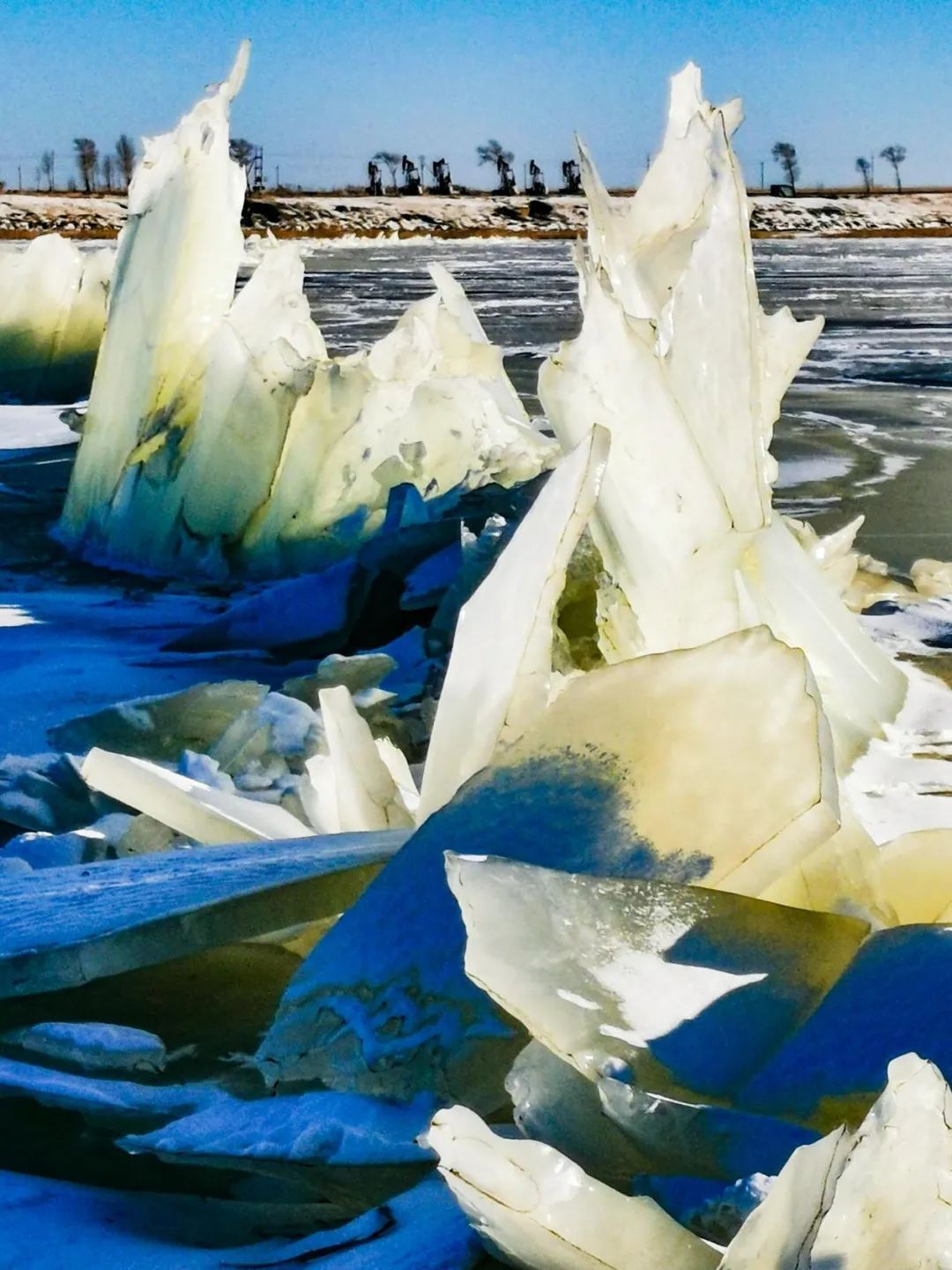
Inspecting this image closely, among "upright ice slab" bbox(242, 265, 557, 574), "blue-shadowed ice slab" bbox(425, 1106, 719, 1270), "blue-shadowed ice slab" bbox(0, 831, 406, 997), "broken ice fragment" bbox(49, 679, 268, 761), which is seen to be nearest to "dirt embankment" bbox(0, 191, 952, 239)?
"upright ice slab" bbox(242, 265, 557, 574)

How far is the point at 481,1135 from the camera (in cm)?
94

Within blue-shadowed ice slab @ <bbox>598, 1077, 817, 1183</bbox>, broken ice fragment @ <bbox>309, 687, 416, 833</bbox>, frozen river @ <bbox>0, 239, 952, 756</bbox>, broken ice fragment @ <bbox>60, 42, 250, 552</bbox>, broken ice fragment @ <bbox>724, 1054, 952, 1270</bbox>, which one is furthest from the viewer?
broken ice fragment @ <bbox>60, 42, 250, 552</bbox>

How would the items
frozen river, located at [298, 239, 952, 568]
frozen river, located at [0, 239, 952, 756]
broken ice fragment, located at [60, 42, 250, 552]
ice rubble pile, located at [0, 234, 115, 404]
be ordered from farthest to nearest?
ice rubble pile, located at [0, 234, 115, 404]
frozen river, located at [298, 239, 952, 568]
broken ice fragment, located at [60, 42, 250, 552]
frozen river, located at [0, 239, 952, 756]

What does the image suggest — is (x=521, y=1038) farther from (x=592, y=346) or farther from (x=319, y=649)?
(x=319, y=649)

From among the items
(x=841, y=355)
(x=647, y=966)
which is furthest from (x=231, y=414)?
(x=841, y=355)

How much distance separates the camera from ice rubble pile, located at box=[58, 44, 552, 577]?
4.20m

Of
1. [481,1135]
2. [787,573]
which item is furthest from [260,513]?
[481,1135]

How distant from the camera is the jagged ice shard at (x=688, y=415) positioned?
206 centimetres

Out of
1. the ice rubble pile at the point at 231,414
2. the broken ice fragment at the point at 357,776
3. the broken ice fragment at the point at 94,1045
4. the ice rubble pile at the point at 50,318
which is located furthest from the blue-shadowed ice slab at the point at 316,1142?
the ice rubble pile at the point at 50,318

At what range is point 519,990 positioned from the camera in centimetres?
114

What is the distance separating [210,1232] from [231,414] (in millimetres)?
3272

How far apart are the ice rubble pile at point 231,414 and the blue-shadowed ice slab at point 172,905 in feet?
8.13

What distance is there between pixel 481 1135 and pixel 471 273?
78.0 ft

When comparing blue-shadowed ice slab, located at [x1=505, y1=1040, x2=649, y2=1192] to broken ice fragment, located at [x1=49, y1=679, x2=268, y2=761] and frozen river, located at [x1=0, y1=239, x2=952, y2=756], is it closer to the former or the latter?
broken ice fragment, located at [x1=49, y1=679, x2=268, y2=761]
